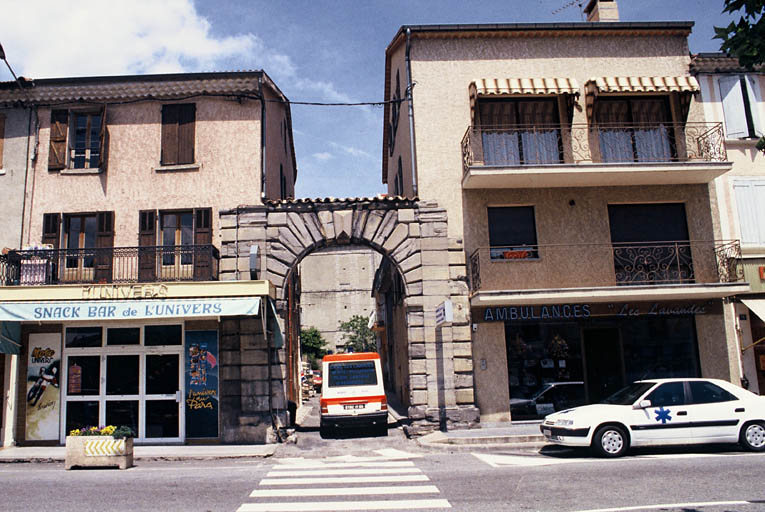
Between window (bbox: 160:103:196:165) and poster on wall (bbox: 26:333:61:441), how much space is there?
5.61m

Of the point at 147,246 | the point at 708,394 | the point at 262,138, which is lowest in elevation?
the point at 708,394

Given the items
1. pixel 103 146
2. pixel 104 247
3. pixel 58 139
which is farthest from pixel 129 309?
pixel 58 139

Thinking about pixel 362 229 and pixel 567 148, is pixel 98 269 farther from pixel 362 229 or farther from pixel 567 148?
pixel 567 148

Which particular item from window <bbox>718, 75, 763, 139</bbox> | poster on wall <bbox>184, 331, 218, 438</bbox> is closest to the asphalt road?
poster on wall <bbox>184, 331, 218, 438</bbox>

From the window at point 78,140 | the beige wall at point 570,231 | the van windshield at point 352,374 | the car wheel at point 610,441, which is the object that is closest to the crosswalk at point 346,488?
the car wheel at point 610,441

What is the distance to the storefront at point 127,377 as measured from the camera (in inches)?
587

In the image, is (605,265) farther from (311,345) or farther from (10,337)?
(311,345)

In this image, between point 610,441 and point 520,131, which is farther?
point 520,131

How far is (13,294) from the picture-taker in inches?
559

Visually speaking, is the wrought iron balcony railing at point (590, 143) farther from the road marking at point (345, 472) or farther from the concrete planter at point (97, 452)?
the concrete planter at point (97, 452)

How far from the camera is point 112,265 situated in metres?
15.5

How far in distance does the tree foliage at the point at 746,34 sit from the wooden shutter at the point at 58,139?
15.8 m

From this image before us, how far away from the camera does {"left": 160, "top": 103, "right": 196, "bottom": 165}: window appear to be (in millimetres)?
16234

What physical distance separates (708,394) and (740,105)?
9653 millimetres
